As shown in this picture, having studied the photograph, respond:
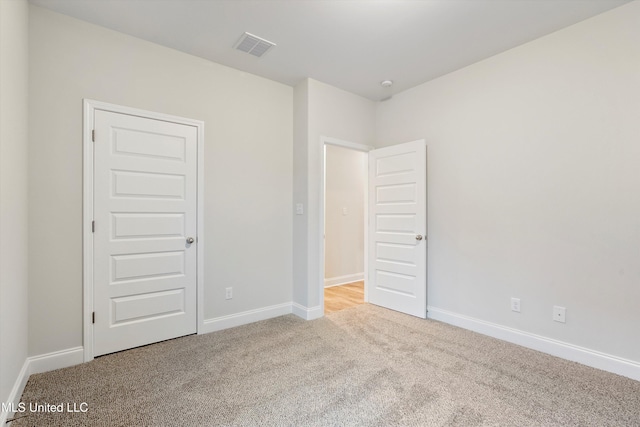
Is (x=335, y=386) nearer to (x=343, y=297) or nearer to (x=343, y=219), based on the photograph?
(x=343, y=297)

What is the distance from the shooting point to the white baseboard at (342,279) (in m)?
5.05

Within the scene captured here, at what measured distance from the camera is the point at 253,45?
273cm

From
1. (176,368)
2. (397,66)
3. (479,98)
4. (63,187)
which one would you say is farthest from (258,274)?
(479,98)

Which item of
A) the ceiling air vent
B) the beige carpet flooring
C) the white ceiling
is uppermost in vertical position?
the white ceiling

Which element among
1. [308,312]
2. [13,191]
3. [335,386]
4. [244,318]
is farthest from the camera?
[308,312]

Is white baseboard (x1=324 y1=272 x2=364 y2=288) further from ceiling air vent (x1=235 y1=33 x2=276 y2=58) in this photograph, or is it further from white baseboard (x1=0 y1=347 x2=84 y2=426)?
ceiling air vent (x1=235 y1=33 x2=276 y2=58)

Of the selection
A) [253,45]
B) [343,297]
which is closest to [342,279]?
[343,297]

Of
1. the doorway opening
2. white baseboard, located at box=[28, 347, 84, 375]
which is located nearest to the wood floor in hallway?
the doorway opening

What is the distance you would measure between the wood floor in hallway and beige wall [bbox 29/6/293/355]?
66 cm

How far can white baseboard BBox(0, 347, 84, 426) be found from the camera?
196cm

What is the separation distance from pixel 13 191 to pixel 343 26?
8.43 feet

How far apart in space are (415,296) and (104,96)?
3.60 m

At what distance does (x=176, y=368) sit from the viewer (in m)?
2.29

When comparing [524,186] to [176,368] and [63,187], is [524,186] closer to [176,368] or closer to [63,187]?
[176,368]
